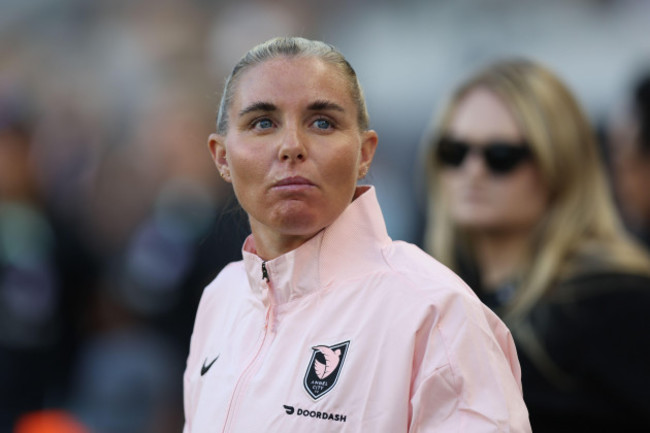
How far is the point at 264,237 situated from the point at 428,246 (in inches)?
96.8

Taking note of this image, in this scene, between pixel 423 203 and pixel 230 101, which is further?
pixel 423 203

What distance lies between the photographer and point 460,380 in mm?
2096

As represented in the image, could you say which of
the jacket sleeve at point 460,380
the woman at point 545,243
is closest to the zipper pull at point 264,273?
the jacket sleeve at point 460,380

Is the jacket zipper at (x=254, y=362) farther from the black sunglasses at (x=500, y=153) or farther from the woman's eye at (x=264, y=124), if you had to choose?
the black sunglasses at (x=500, y=153)

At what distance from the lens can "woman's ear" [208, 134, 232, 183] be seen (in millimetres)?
2625

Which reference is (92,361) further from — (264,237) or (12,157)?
(264,237)

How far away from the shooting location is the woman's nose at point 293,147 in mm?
2342

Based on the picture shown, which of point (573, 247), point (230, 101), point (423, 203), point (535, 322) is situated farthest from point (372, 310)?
point (423, 203)

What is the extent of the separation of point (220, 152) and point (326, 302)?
55 cm

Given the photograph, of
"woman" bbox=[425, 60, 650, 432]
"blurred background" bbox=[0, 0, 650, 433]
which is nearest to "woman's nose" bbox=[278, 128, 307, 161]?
"woman" bbox=[425, 60, 650, 432]

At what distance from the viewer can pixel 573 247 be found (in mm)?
4219

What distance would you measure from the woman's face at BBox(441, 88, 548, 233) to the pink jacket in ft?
6.73

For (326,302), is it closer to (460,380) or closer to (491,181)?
(460,380)

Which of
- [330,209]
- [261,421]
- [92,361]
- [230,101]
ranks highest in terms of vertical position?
[230,101]
